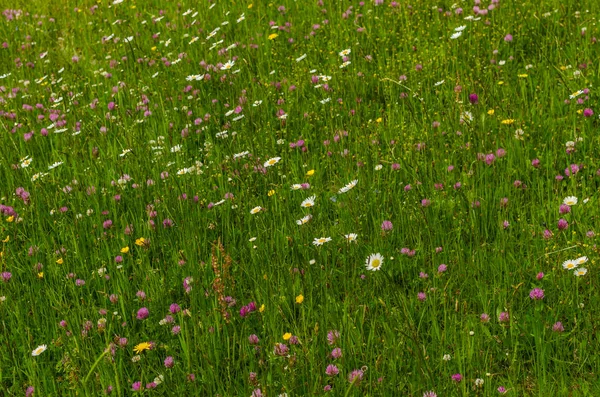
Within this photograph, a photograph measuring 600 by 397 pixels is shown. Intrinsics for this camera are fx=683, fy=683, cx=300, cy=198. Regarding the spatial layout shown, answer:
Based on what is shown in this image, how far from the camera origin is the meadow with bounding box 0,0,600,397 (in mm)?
2502

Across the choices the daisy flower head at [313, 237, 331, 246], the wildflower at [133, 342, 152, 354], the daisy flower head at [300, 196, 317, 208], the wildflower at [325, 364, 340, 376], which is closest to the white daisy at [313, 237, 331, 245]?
the daisy flower head at [313, 237, 331, 246]

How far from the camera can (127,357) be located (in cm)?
279

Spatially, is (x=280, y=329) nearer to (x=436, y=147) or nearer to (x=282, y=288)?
(x=282, y=288)

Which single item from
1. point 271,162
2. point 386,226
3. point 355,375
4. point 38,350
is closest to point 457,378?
point 355,375

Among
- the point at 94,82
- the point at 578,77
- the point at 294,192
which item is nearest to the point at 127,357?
the point at 294,192

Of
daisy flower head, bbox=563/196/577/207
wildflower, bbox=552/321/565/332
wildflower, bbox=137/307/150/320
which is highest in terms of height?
wildflower, bbox=137/307/150/320

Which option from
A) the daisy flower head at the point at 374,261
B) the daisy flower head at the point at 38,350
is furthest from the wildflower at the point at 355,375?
the daisy flower head at the point at 38,350

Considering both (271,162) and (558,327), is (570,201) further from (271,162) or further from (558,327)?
(271,162)

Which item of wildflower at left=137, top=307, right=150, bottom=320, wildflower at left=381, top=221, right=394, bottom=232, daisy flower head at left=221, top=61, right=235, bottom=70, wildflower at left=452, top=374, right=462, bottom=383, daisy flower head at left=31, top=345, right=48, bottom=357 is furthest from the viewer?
daisy flower head at left=221, top=61, right=235, bottom=70

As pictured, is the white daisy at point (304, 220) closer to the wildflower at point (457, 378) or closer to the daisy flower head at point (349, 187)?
the daisy flower head at point (349, 187)

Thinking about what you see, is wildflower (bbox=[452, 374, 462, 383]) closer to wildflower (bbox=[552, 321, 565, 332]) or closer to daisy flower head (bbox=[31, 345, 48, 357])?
wildflower (bbox=[552, 321, 565, 332])

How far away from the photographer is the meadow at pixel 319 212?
2502 mm

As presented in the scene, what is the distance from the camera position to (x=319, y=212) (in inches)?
136

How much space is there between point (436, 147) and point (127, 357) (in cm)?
196
